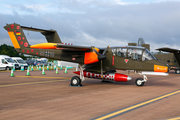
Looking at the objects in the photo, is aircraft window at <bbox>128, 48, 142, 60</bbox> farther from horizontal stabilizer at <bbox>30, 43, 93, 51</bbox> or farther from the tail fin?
the tail fin

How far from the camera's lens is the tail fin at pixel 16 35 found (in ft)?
54.9

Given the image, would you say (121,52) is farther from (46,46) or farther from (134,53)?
(46,46)

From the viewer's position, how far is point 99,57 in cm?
1428

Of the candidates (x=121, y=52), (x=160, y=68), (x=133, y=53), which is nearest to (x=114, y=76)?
(x=121, y=52)

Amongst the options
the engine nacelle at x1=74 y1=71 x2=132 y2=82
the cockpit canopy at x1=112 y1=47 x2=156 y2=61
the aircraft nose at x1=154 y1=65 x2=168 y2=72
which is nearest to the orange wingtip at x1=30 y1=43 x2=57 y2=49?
the engine nacelle at x1=74 y1=71 x2=132 y2=82

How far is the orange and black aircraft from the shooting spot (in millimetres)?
14383

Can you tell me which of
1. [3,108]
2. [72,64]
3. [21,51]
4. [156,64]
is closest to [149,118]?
[3,108]

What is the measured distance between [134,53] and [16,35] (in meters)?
10.0

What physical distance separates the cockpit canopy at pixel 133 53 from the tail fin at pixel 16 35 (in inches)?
307

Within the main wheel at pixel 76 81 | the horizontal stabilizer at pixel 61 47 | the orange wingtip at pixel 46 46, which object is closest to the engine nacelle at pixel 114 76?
the main wheel at pixel 76 81

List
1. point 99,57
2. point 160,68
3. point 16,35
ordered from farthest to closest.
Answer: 1. point 16,35
2. point 99,57
3. point 160,68

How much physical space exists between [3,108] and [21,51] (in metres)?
9.85

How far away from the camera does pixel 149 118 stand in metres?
6.23

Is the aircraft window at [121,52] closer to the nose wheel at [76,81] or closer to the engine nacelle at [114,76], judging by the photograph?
the engine nacelle at [114,76]
